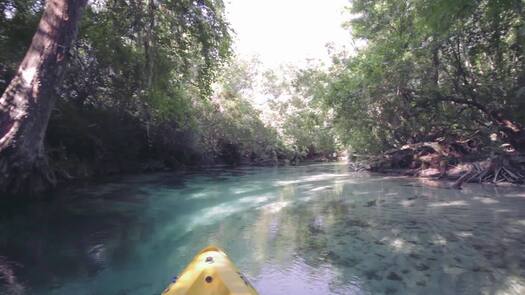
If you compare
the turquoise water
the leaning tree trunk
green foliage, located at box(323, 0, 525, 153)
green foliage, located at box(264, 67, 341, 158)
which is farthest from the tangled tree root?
green foliage, located at box(264, 67, 341, 158)

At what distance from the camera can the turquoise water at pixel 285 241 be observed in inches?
183

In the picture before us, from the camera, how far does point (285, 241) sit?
669cm

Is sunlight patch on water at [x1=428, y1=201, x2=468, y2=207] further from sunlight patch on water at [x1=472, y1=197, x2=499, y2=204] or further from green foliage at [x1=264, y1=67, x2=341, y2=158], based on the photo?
green foliage at [x1=264, y1=67, x2=341, y2=158]

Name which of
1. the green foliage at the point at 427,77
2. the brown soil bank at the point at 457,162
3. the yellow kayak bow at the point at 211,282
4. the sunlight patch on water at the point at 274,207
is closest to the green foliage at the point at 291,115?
the brown soil bank at the point at 457,162

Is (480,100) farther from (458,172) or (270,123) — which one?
(270,123)

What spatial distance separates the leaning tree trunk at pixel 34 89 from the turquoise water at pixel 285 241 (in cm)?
146

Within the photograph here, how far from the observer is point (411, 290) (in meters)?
4.30

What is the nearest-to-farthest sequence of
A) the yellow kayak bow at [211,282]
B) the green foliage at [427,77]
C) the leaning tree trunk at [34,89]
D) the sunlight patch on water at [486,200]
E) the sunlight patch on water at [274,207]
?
1. the yellow kayak bow at [211,282]
2. the leaning tree trunk at [34,89]
3. the sunlight patch on water at [486,200]
4. the sunlight patch on water at [274,207]
5. the green foliage at [427,77]

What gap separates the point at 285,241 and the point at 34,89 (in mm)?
6098

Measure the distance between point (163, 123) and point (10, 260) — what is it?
54.0 ft

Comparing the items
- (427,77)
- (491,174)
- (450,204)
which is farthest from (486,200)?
(427,77)

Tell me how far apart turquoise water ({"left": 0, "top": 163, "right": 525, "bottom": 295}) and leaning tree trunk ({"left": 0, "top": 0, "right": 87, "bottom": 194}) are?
1.46 metres

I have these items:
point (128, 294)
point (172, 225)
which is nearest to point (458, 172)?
point (172, 225)

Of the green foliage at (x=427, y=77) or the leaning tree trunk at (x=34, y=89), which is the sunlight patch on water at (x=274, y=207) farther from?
the green foliage at (x=427, y=77)
